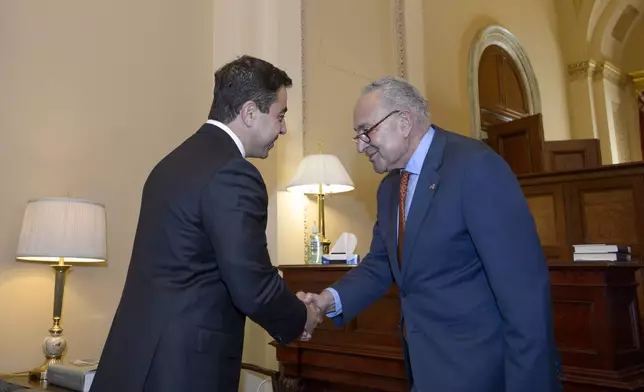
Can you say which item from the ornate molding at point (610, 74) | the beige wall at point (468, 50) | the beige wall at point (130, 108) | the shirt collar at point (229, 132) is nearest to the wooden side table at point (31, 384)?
the beige wall at point (130, 108)

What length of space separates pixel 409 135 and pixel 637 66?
31.7ft

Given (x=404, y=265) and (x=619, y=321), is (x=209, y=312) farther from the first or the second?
(x=619, y=321)

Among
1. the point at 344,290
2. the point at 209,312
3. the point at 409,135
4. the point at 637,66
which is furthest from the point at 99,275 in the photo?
the point at 637,66

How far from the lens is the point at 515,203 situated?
158 centimetres

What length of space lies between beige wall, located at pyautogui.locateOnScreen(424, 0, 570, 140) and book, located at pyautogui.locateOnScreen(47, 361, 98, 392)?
4.42 meters

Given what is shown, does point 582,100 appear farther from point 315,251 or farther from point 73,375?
point 73,375

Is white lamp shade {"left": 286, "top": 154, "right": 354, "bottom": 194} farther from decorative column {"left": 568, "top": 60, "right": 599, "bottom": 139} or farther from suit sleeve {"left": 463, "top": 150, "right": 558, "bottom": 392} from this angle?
decorative column {"left": 568, "top": 60, "right": 599, "bottom": 139}

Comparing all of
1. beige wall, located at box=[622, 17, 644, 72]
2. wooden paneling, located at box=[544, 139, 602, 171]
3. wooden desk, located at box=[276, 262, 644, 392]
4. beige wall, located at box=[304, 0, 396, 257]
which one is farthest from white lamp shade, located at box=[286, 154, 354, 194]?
beige wall, located at box=[622, 17, 644, 72]

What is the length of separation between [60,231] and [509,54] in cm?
645

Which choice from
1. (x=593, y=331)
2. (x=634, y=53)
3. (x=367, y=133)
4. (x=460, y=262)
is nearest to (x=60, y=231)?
(x=367, y=133)

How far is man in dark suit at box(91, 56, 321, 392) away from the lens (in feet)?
5.09

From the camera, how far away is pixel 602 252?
2.93m

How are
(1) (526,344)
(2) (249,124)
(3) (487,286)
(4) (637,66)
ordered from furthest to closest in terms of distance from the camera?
(4) (637,66), (2) (249,124), (3) (487,286), (1) (526,344)

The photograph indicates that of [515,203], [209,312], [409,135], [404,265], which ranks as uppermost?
[409,135]
